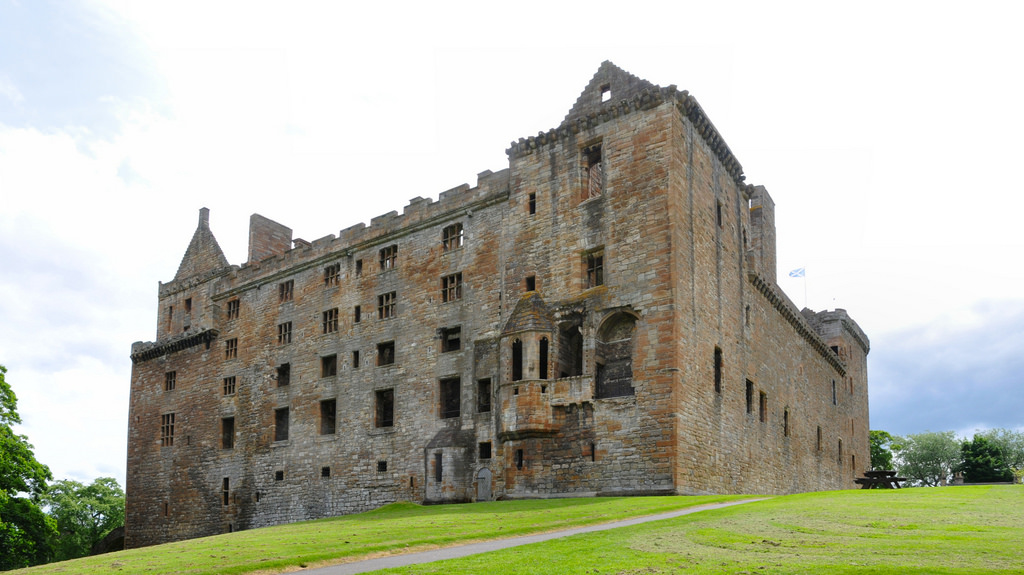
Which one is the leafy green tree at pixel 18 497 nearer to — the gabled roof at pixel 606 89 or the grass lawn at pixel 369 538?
the grass lawn at pixel 369 538

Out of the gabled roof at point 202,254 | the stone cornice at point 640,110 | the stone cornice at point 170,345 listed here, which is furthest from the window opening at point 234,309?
the stone cornice at point 640,110

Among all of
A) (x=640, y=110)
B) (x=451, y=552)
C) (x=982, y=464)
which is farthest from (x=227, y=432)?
(x=982, y=464)

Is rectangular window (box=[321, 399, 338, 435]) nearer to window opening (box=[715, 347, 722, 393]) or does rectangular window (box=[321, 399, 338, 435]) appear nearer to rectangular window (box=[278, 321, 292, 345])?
rectangular window (box=[278, 321, 292, 345])

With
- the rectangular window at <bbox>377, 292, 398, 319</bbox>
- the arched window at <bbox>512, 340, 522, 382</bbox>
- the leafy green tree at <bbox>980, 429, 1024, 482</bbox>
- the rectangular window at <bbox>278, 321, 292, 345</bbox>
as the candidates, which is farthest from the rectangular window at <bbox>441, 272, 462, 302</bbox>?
the leafy green tree at <bbox>980, 429, 1024, 482</bbox>

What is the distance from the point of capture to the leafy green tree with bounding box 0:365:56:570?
37188mm

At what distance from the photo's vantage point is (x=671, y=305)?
3103cm

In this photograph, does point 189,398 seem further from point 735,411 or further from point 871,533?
point 871,533

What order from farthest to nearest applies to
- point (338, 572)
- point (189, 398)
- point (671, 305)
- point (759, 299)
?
point (189, 398), point (759, 299), point (671, 305), point (338, 572)

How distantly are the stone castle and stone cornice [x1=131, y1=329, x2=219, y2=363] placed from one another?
0.61 feet

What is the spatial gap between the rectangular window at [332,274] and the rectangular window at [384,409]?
7.12 meters

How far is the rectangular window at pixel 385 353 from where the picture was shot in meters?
41.4

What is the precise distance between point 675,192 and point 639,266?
3164 mm

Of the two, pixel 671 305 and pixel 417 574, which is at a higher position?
pixel 671 305

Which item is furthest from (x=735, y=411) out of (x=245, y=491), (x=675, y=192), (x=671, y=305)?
(x=245, y=491)
